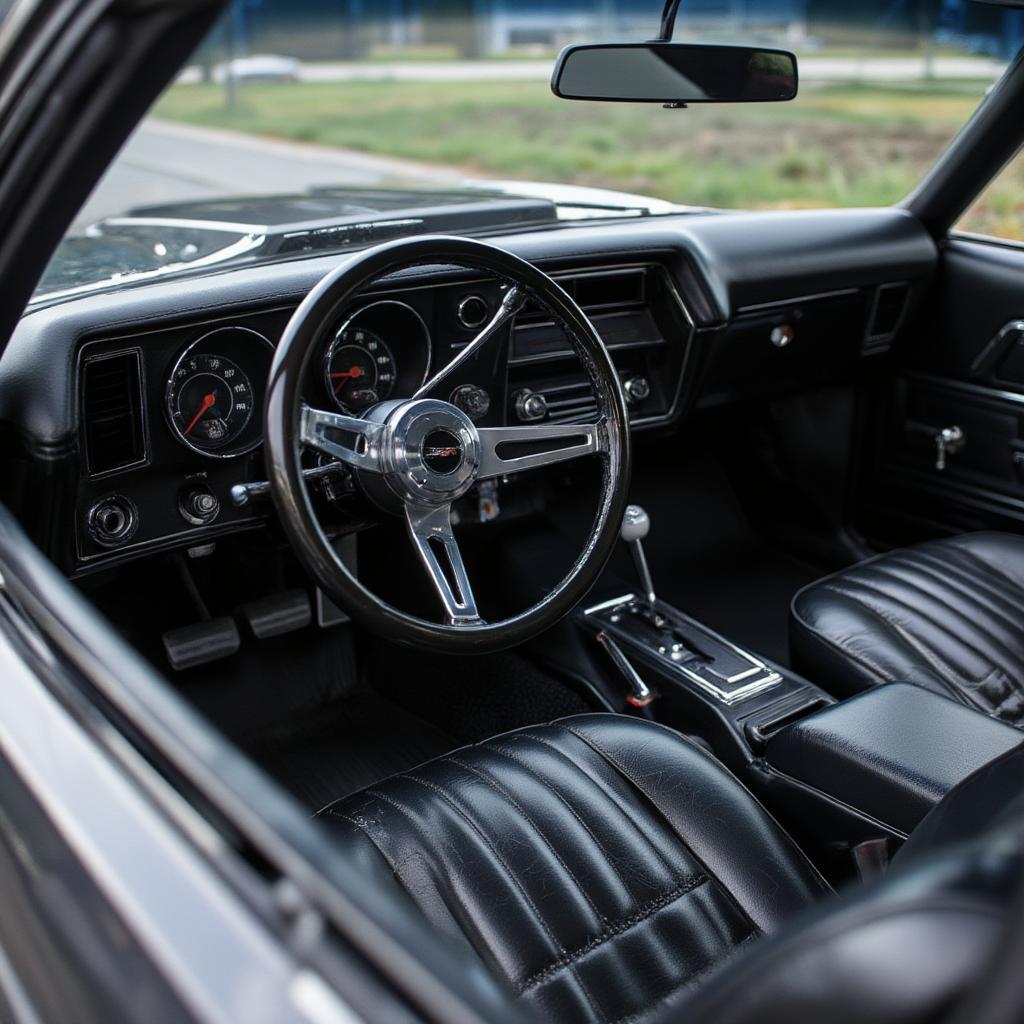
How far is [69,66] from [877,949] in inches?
35.7

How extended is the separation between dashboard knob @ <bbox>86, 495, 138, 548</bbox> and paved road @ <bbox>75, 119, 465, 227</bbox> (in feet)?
19.8

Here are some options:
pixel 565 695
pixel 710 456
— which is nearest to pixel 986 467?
pixel 710 456

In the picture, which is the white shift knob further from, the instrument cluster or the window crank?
the window crank

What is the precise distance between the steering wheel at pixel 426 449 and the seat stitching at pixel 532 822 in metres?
0.18

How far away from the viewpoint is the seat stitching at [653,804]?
161 centimetres

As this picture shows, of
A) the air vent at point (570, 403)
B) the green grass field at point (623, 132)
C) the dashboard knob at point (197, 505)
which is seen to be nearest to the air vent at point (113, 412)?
the dashboard knob at point (197, 505)

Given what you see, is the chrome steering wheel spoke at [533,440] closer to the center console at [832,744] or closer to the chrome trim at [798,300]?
the center console at [832,744]

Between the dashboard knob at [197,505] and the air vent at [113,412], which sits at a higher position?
the air vent at [113,412]

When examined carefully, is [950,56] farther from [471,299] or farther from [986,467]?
[471,299]

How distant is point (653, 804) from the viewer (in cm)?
175

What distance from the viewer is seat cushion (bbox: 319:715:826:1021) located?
149 centimetres

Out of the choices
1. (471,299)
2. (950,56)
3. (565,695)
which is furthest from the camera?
(950,56)

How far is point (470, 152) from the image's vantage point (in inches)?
538

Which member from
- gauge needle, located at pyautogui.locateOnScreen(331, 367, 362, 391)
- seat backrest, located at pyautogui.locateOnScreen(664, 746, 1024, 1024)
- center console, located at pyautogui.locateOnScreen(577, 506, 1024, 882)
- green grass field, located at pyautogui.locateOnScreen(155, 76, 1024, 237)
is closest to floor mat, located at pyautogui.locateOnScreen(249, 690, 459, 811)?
center console, located at pyautogui.locateOnScreen(577, 506, 1024, 882)
